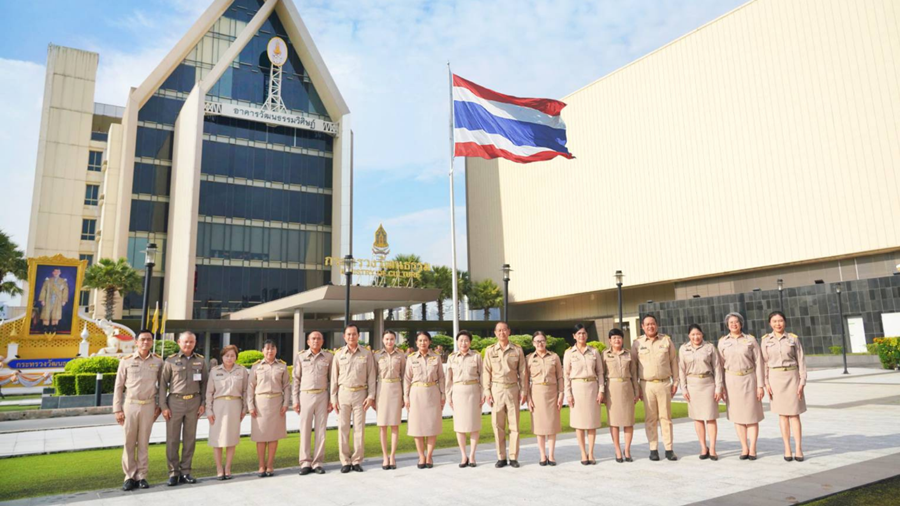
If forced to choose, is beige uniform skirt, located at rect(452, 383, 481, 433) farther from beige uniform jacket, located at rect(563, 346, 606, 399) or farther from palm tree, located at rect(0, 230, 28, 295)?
palm tree, located at rect(0, 230, 28, 295)

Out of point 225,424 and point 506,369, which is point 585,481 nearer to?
point 506,369

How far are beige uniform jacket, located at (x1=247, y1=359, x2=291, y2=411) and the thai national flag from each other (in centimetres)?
800

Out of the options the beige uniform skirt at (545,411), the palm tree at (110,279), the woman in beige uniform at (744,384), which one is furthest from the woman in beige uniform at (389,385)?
the palm tree at (110,279)

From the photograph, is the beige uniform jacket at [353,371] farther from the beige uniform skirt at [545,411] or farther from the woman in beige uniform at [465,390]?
the beige uniform skirt at [545,411]

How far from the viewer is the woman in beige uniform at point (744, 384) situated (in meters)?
8.02

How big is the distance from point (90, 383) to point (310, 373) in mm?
14269

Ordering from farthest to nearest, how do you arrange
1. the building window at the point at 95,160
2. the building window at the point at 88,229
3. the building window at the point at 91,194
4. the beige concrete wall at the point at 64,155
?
the building window at the point at 95,160 < the building window at the point at 91,194 < the building window at the point at 88,229 < the beige concrete wall at the point at 64,155

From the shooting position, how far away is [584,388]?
27.5 feet

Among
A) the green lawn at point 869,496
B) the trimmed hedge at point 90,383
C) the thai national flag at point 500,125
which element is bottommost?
the green lawn at point 869,496

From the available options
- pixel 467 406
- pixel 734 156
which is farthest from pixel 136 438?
pixel 734 156

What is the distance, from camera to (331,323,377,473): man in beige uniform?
809 centimetres

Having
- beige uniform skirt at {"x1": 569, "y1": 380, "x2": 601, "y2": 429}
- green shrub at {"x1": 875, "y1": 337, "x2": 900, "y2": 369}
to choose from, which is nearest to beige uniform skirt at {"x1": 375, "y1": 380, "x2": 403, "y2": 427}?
beige uniform skirt at {"x1": 569, "y1": 380, "x2": 601, "y2": 429}

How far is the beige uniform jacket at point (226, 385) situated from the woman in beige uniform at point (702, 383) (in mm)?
6273

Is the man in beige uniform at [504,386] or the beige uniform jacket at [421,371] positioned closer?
the man in beige uniform at [504,386]
